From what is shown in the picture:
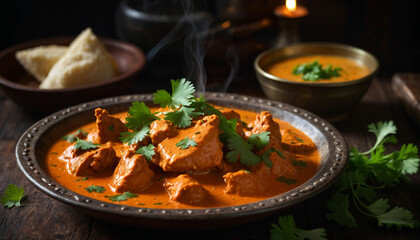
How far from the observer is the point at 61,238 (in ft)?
9.01

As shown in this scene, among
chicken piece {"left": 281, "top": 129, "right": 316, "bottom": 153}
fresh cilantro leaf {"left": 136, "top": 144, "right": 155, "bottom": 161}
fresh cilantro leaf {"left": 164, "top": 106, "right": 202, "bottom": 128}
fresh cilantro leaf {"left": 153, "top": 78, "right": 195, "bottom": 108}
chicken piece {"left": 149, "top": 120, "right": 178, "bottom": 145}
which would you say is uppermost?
fresh cilantro leaf {"left": 153, "top": 78, "right": 195, "bottom": 108}

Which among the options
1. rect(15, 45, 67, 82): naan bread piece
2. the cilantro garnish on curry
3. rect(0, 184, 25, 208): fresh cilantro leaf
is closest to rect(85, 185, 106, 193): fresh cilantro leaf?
the cilantro garnish on curry

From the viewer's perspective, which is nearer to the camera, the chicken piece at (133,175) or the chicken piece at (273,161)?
the chicken piece at (133,175)

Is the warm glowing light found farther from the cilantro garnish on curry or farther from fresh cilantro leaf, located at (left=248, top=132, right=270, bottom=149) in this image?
fresh cilantro leaf, located at (left=248, top=132, right=270, bottom=149)

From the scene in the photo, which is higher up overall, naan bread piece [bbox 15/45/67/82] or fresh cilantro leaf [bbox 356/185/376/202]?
naan bread piece [bbox 15/45/67/82]

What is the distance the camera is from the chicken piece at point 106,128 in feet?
10.1

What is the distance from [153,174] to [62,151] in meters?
0.70

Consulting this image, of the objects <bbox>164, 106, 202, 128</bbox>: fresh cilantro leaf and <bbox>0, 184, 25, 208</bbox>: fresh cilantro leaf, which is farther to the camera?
<bbox>0, 184, 25, 208</bbox>: fresh cilantro leaf

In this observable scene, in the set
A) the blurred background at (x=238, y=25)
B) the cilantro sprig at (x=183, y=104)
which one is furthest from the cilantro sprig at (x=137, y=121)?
the blurred background at (x=238, y=25)

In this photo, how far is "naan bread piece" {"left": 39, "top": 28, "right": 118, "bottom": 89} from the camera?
4336 millimetres

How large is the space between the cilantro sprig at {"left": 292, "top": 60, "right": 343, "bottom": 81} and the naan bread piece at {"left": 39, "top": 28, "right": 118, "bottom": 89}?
5.25 ft

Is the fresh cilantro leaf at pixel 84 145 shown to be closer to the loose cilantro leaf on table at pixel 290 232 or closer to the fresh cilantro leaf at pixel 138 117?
the fresh cilantro leaf at pixel 138 117

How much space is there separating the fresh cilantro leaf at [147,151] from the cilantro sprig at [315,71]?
71.3 inches

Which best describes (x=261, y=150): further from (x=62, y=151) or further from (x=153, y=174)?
(x=62, y=151)
